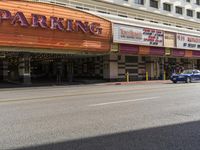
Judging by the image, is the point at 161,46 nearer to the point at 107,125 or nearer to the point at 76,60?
the point at 76,60

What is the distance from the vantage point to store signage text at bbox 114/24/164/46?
34.1 meters

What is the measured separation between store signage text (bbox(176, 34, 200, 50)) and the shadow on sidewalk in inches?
1407

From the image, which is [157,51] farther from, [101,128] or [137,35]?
[101,128]

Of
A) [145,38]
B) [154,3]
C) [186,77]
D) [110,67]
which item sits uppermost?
[154,3]

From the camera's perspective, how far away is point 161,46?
1569 inches

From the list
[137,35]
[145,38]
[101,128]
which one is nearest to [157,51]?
[145,38]

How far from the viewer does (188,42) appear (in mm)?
44906

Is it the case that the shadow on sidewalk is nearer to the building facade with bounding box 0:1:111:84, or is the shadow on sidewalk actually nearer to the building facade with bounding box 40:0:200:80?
the building facade with bounding box 0:1:111:84

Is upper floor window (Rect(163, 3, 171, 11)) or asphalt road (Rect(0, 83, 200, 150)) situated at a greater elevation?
upper floor window (Rect(163, 3, 171, 11))

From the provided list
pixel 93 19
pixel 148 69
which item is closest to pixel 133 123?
pixel 93 19

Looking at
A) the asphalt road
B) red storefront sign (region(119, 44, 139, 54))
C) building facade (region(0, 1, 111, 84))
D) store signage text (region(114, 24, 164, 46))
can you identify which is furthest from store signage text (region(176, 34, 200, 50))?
the asphalt road

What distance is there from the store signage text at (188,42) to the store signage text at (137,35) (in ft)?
13.8

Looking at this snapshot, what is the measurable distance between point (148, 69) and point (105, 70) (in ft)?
24.7

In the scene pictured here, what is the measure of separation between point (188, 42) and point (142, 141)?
39.6m
